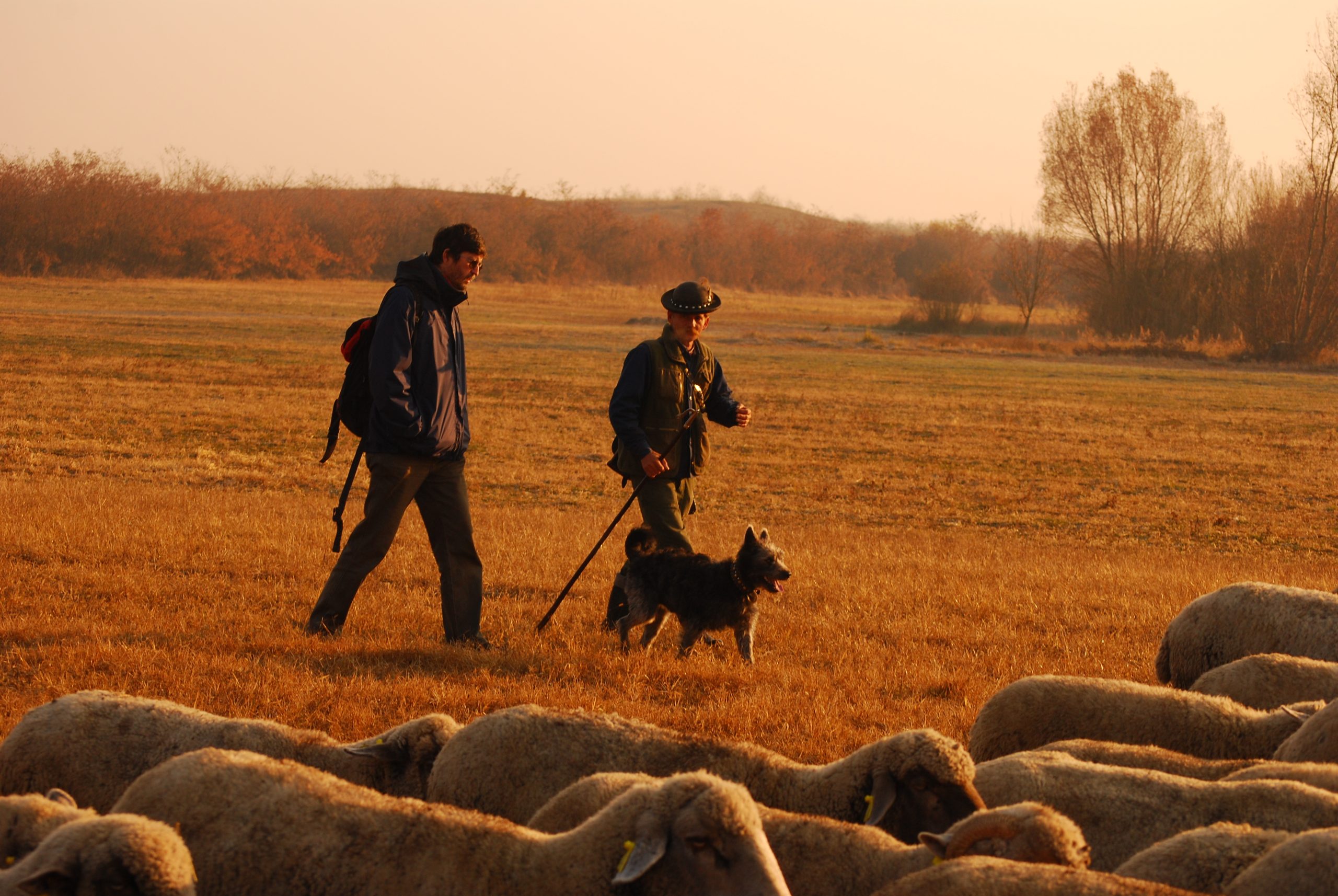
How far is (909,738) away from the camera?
5.00 metres

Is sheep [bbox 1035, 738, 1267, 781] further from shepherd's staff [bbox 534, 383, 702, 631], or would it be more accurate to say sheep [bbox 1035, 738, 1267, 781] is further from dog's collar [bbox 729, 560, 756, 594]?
shepherd's staff [bbox 534, 383, 702, 631]

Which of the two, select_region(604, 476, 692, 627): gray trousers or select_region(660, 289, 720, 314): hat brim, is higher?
select_region(660, 289, 720, 314): hat brim

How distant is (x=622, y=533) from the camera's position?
13.8 meters

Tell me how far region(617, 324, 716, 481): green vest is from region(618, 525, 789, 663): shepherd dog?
730 millimetres

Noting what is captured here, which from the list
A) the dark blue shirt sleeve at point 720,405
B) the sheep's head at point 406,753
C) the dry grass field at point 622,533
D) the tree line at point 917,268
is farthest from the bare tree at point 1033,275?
the sheep's head at point 406,753

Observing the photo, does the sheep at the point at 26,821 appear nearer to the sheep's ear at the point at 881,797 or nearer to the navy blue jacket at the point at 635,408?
the sheep's ear at the point at 881,797

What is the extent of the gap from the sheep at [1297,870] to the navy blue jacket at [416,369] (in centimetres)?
560

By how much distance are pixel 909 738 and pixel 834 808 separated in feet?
1.45

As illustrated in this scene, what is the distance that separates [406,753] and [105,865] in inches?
72.8

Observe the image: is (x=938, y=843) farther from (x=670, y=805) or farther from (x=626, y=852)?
(x=626, y=852)

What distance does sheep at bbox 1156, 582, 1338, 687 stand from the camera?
7.82 metres

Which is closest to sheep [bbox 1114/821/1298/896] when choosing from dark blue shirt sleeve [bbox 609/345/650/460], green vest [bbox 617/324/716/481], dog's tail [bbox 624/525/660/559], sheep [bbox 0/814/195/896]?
sheep [bbox 0/814/195/896]

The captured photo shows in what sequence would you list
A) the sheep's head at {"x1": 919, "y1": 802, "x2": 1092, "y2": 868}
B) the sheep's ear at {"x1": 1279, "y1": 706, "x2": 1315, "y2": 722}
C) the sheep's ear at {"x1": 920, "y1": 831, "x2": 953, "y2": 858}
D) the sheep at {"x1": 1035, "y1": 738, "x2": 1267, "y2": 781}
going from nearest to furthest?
the sheep's head at {"x1": 919, "y1": 802, "x2": 1092, "y2": 868}, the sheep's ear at {"x1": 920, "y1": 831, "x2": 953, "y2": 858}, the sheep at {"x1": 1035, "y1": 738, "x2": 1267, "y2": 781}, the sheep's ear at {"x1": 1279, "y1": 706, "x2": 1315, "y2": 722}

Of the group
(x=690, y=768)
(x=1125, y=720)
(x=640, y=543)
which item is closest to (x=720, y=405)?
(x=640, y=543)
